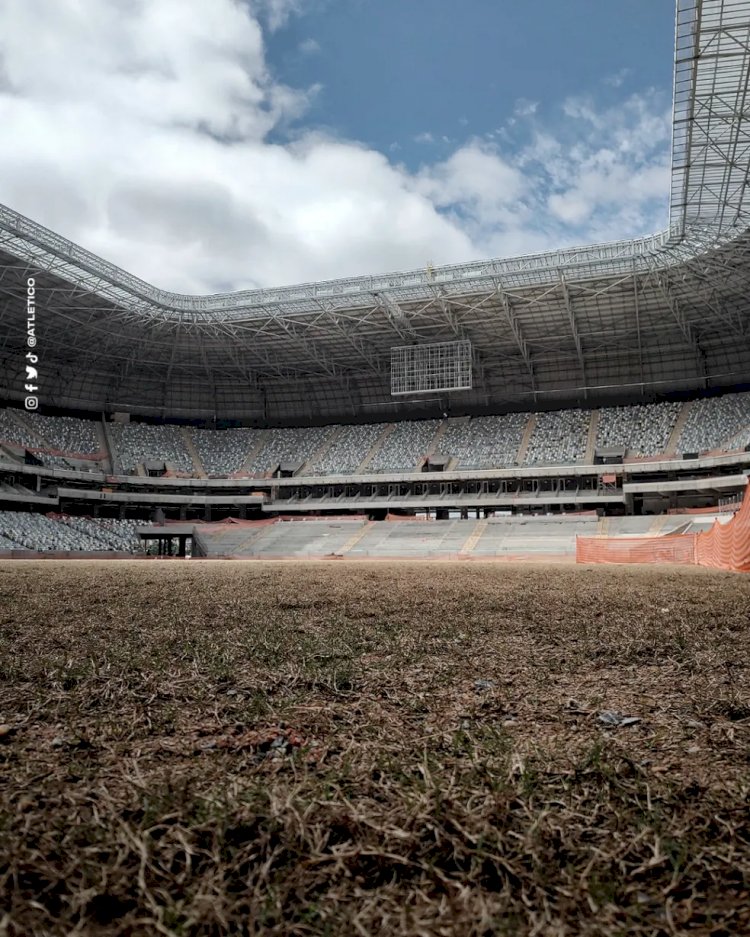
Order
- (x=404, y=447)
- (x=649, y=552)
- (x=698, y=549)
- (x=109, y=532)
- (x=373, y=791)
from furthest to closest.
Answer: (x=404, y=447) < (x=109, y=532) < (x=649, y=552) < (x=698, y=549) < (x=373, y=791)

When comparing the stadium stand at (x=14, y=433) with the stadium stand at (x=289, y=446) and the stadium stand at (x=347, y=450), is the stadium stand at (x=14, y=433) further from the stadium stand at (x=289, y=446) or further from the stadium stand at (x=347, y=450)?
the stadium stand at (x=347, y=450)

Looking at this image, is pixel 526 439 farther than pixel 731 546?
Yes

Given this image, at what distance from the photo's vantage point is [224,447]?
248ft

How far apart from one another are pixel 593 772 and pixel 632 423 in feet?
218

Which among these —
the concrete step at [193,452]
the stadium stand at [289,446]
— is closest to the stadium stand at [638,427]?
the stadium stand at [289,446]

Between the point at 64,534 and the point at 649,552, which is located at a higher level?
the point at 649,552

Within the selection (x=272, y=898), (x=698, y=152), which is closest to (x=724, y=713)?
(x=272, y=898)

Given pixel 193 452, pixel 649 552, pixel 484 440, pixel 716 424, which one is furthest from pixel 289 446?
pixel 649 552

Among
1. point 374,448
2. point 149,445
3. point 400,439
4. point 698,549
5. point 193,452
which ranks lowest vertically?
point 698,549

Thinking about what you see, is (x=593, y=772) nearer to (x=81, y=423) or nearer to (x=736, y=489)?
(x=736, y=489)

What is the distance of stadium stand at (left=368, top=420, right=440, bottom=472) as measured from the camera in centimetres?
6706

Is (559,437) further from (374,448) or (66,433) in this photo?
(66,433)

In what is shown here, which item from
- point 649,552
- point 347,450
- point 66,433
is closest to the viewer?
point 649,552

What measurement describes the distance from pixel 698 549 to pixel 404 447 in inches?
1741
